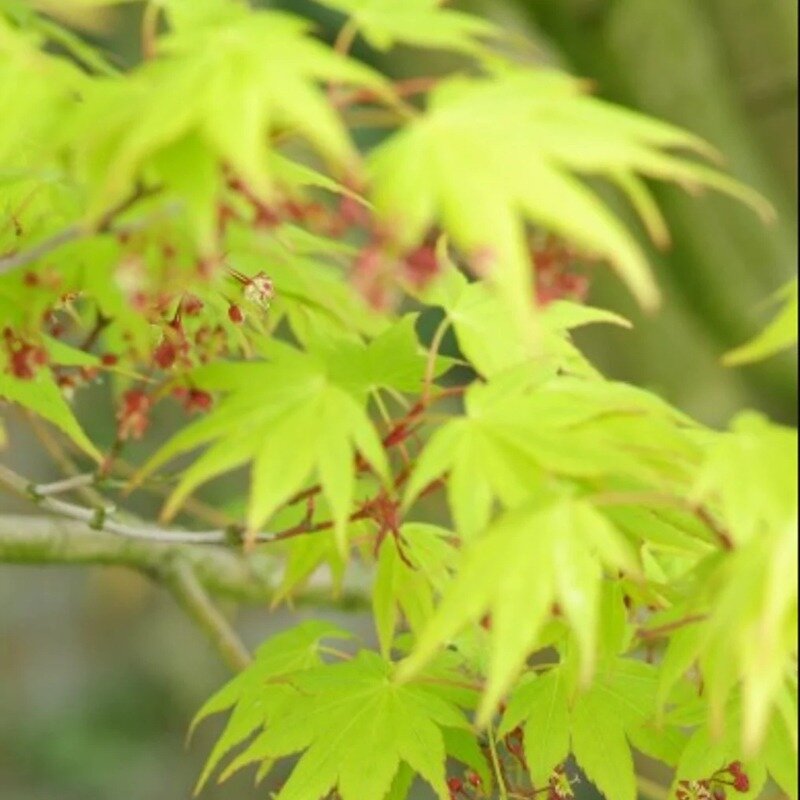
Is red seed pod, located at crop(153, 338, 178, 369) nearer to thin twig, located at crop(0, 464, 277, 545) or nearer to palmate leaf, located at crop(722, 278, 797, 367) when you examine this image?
thin twig, located at crop(0, 464, 277, 545)

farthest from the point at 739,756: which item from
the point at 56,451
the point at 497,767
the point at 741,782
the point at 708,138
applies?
the point at 708,138

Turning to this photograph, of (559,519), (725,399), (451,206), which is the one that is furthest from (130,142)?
(725,399)

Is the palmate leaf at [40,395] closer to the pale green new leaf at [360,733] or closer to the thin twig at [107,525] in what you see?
the thin twig at [107,525]

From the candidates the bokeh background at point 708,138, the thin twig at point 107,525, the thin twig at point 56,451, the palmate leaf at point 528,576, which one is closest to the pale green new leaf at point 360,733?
the thin twig at point 107,525

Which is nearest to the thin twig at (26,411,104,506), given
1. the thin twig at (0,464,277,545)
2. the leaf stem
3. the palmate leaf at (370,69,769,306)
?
the thin twig at (0,464,277,545)

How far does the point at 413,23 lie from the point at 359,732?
1.53ft

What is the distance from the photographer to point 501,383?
0.80 metres

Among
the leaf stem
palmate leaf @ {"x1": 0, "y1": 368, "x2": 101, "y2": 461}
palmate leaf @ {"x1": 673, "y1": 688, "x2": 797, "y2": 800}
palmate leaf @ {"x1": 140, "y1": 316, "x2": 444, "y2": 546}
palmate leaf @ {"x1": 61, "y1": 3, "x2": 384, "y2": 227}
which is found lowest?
the leaf stem

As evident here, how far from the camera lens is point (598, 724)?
101 centimetres

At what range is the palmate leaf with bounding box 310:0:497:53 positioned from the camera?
70 centimetres

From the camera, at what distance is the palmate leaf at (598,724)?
3.29 feet

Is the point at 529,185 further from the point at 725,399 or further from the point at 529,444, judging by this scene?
the point at 725,399

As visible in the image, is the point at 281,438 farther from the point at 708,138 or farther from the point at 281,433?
the point at 708,138

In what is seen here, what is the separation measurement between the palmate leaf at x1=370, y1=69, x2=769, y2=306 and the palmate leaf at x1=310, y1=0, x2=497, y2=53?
4cm
